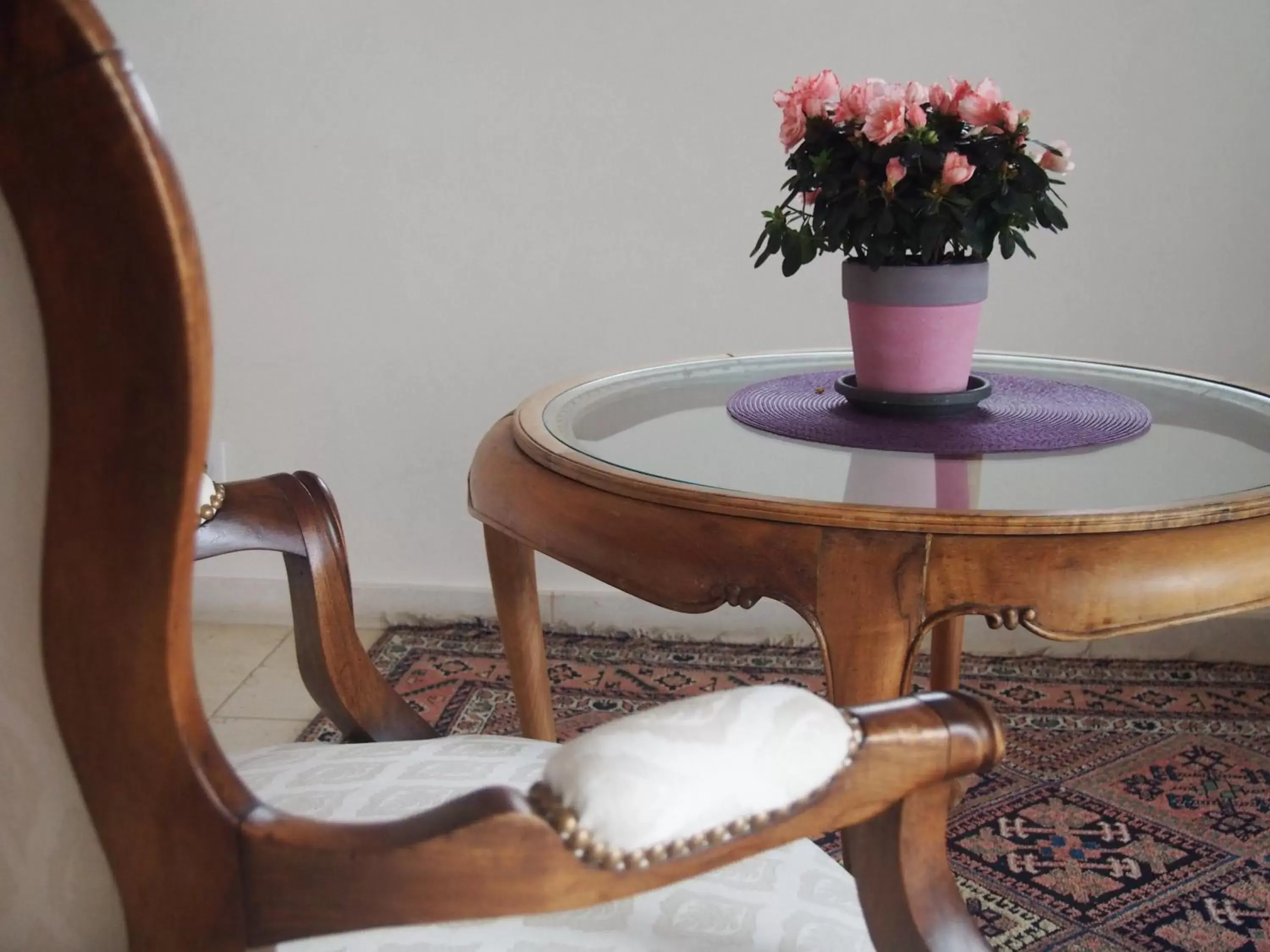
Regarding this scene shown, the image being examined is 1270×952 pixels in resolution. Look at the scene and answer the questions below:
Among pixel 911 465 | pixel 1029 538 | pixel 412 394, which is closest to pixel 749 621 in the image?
pixel 412 394

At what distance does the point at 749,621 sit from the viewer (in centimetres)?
248

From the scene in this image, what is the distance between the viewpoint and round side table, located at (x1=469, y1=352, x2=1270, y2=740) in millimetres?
897

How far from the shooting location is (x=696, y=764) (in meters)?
0.54

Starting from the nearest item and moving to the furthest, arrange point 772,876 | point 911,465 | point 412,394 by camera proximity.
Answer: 1. point 772,876
2. point 911,465
3. point 412,394

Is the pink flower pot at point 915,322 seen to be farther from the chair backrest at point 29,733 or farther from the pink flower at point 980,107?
the chair backrest at point 29,733

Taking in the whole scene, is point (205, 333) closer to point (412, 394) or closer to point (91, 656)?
point (91, 656)

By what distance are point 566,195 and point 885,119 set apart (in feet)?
4.07

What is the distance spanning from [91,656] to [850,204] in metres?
0.92

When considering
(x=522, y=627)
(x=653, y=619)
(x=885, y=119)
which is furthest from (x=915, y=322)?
(x=653, y=619)

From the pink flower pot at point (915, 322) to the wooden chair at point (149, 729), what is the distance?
27.6 inches

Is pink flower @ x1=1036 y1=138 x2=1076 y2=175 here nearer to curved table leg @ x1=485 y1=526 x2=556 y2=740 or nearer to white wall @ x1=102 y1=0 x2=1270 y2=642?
curved table leg @ x1=485 y1=526 x2=556 y2=740

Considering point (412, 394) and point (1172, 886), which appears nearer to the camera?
point (1172, 886)

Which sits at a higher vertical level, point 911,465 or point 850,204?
point 850,204

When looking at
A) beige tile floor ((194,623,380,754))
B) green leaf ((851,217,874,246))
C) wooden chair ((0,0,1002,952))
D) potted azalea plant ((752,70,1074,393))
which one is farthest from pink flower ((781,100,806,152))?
beige tile floor ((194,623,380,754))
